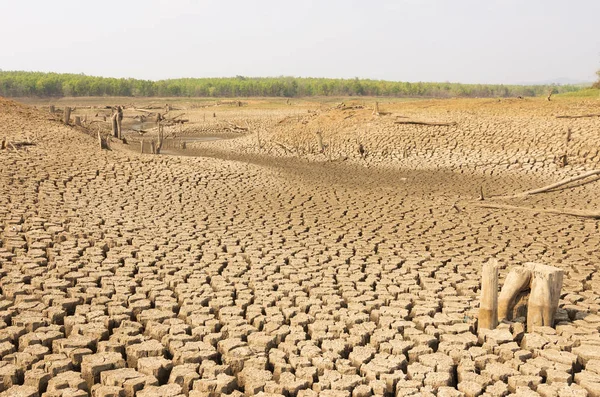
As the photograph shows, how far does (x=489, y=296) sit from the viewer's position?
501 centimetres

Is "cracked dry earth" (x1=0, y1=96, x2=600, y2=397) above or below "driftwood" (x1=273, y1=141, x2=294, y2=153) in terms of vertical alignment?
below

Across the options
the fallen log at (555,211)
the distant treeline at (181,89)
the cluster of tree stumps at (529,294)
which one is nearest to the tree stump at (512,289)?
the cluster of tree stumps at (529,294)

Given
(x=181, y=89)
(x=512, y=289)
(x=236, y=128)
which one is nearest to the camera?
(x=512, y=289)

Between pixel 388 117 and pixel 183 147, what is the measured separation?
25.1 feet

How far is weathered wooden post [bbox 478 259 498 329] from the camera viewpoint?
496 centimetres

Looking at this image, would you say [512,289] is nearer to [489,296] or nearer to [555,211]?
[489,296]

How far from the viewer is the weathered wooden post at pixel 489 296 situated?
16.3ft

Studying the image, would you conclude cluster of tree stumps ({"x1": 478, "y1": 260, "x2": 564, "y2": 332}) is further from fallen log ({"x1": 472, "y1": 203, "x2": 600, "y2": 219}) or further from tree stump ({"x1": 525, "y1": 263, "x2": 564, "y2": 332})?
fallen log ({"x1": 472, "y1": 203, "x2": 600, "y2": 219})

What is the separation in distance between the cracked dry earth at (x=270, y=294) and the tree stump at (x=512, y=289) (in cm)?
16

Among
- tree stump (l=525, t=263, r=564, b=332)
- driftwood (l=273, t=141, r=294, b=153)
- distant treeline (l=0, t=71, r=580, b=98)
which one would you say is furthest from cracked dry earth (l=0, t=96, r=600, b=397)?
distant treeline (l=0, t=71, r=580, b=98)

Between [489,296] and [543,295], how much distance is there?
47 centimetres

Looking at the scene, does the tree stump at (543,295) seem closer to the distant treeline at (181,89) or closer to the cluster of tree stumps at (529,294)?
the cluster of tree stumps at (529,294)

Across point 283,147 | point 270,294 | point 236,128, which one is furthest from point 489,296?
point 236,128

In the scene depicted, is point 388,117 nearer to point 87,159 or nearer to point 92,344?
point 87,159
